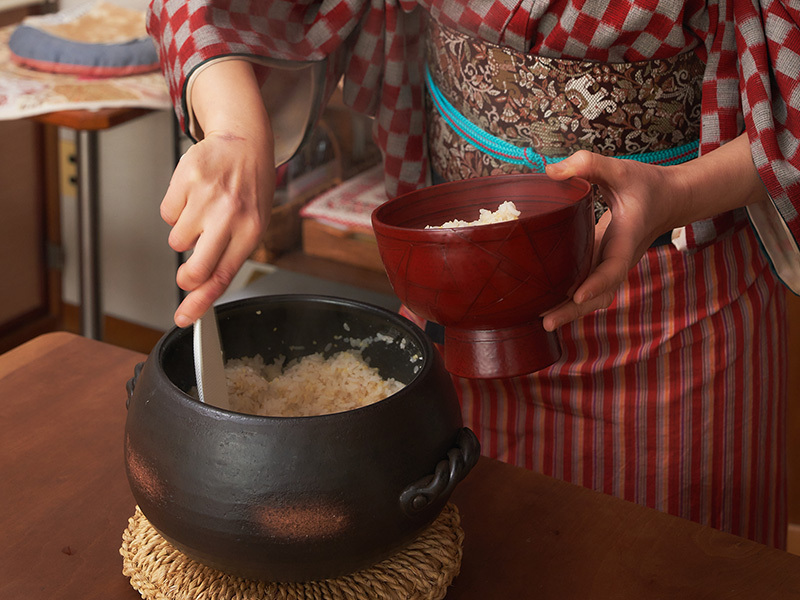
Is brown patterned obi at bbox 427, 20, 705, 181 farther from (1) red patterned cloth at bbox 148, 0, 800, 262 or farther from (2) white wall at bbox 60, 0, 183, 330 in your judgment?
(2) white wall at bbox 60, 0, 183, 330

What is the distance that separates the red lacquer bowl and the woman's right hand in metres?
0.12

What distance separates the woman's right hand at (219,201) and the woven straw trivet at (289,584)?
0.64 feet

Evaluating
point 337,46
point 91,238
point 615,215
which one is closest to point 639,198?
point 615,215

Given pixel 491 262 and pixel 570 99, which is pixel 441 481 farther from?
pixel 570 99

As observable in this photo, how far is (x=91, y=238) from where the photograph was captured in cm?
223

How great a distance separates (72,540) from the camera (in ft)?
2.46

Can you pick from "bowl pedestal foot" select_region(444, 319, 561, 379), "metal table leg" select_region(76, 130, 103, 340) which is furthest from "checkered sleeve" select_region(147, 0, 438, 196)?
"metal table leg" select_region(76, 130, 103, 340)

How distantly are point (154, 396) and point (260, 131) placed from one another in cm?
31

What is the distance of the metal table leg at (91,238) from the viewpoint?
6.99ft

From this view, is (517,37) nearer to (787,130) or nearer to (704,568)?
(787,130)

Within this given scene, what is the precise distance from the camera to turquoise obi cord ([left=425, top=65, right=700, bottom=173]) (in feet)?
3.20

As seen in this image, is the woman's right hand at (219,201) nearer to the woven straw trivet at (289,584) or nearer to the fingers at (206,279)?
the fingers at (206,279)

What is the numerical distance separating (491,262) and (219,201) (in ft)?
0.79

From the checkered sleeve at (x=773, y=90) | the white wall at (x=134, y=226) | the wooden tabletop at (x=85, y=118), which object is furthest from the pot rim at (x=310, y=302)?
the white wall at (x=134, y=226)
